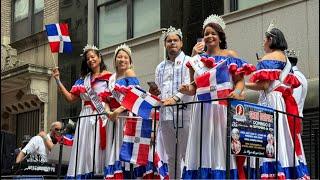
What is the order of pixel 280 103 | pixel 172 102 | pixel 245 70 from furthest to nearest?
pixel 172 102, pixel 280 103, pixel 245 70

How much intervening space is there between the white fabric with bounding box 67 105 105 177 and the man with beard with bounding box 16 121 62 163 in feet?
8.81

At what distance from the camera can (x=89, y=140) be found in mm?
8461

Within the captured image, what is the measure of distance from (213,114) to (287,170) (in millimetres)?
1113

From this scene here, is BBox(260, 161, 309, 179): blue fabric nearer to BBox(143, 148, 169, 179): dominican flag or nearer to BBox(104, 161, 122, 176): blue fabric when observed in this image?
BBox(143, 148, 169, 179): dominican flag

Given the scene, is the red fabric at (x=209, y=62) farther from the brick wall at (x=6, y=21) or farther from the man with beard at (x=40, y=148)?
the brick wall at (x=6, y=21)

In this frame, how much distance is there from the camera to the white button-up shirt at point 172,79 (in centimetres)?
751

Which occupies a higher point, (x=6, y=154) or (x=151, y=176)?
(x=6, y=154)

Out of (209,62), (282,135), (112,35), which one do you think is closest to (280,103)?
(282,135)

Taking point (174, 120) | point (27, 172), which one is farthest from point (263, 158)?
point (27, 172)

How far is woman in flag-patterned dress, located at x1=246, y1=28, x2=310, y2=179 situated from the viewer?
691 cm

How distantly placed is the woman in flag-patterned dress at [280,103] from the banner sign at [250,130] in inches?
20.3

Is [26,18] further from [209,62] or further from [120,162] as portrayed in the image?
[209,62]

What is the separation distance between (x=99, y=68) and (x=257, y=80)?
253 cm

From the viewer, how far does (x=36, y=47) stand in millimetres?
18906
